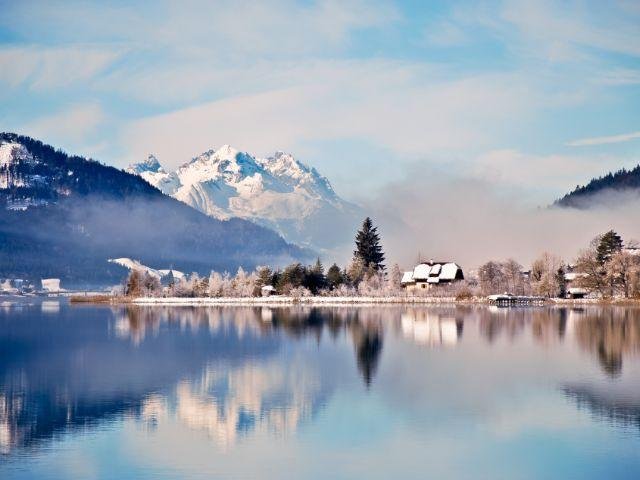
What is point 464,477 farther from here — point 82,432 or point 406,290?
point 406,290

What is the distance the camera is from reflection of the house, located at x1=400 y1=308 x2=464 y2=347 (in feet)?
258

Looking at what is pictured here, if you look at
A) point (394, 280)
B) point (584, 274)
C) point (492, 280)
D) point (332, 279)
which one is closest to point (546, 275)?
point (584, 274)

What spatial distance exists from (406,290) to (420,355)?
12067cm

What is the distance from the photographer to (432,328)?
93.0m

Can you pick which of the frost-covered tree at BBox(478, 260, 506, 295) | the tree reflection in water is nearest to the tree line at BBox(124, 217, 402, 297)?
the frost-covered tree at BBox(478, 260, 506, 295)

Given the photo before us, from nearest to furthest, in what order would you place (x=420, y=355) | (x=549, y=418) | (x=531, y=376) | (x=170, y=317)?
(x=549, y=418) < (x=531, y=376) < (x=420, y=355) < (x=170, y=317)

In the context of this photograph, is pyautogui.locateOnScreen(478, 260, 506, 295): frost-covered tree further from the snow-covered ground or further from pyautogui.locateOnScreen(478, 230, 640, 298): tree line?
the snow-covered ground

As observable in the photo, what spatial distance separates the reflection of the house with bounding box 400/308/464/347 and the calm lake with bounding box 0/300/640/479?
1050mm

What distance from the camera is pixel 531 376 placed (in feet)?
179

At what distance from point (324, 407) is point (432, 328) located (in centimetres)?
4980

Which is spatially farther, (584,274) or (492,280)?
(492,280)

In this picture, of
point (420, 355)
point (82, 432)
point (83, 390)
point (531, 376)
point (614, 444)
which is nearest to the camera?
point (614, 444)

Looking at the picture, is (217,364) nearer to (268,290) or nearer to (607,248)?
(607,248)

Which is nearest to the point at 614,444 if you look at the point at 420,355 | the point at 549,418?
the point at 549,418
